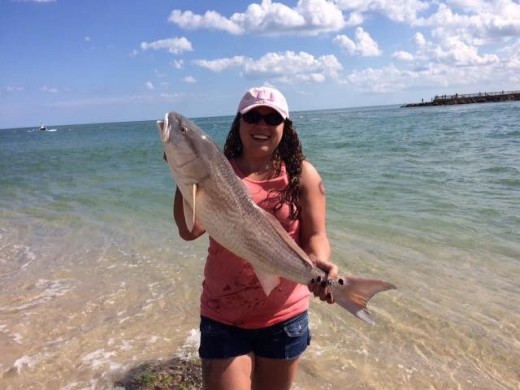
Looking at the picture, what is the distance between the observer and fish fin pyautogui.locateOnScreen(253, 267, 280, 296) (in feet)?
9.19

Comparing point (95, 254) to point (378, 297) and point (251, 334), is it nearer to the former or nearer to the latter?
point (378, 297)

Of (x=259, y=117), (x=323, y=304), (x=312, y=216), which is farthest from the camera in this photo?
(x=323, y=304)

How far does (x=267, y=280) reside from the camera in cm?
281

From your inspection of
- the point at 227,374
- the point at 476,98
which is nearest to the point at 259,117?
the point at 227,374

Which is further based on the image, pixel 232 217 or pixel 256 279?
pixel 256 279

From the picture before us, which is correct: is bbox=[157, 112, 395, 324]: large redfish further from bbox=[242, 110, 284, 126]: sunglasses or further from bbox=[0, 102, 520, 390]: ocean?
bbox=[0, 102, 520, 390]: ocean

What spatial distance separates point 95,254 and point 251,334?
6.73 metres

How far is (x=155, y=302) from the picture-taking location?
661cm

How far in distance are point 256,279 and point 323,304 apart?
3.72 m

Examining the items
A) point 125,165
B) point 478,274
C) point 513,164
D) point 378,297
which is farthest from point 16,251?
point 125,165

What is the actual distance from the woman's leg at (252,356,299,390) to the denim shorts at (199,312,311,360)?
0.13 feet

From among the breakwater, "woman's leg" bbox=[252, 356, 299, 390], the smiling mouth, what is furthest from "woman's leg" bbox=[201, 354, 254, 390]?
the breakwater

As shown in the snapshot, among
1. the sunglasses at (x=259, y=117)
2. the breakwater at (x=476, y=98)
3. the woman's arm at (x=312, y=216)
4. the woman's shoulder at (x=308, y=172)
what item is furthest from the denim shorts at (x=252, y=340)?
the breakwater at (x=476, y=98)

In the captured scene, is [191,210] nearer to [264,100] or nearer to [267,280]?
[267,280]
